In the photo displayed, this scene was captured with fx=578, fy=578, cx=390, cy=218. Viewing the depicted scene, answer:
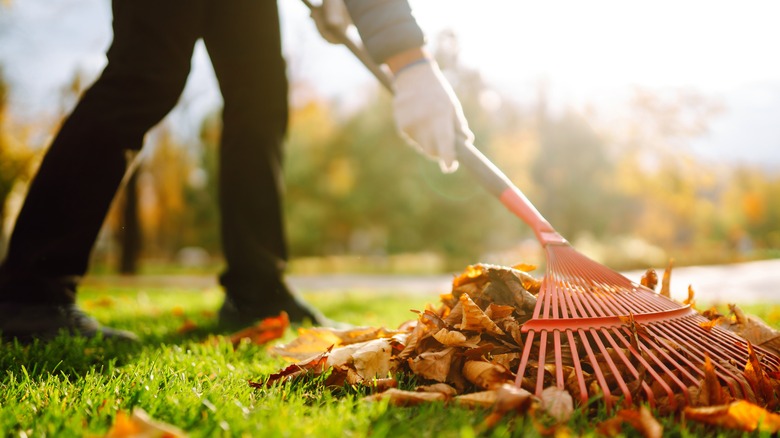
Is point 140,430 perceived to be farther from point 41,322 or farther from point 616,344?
point 41,322

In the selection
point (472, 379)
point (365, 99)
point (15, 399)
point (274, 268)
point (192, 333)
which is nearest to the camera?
point (15, 399)

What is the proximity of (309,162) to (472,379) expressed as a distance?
18860mm

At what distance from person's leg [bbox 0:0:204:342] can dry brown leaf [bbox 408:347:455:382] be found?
4.09 ft

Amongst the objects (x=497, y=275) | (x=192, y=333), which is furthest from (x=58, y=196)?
(x=497, y=275)

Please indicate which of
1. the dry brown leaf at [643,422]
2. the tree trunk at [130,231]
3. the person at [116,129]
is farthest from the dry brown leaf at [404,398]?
the tree trunk at [130,231]

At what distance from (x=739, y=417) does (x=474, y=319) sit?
0.59m

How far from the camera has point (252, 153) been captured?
2668mm

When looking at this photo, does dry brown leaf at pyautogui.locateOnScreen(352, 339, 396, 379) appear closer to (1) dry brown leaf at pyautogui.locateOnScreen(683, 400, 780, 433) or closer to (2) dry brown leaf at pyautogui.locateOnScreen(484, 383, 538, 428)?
(2) dry brown leaf at pyautogui.locateOnScreen(484, 383, 538, 428)

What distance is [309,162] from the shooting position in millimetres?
19844

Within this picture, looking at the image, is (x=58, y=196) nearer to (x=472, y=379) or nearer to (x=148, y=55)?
(x=148, y=55)

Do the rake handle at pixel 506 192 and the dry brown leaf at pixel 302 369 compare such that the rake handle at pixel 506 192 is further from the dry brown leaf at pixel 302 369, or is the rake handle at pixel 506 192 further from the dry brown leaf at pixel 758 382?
the dry brown leaf at pixel 302 369

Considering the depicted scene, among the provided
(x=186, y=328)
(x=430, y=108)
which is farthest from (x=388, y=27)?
(x=186, y=328)

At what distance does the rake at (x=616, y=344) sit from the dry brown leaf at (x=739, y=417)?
0.07m

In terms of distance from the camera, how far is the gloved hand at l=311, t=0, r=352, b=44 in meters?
2.17
